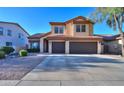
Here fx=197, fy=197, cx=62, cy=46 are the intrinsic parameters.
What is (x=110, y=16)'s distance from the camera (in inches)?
998

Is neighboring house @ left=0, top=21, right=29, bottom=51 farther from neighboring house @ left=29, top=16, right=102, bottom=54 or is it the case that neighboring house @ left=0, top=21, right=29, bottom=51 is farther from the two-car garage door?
the two-car garage door

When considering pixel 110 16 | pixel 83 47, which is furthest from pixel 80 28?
pixel 110 16

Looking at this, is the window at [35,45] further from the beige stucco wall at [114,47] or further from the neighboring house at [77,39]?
the beige stucco wall at [114,47]

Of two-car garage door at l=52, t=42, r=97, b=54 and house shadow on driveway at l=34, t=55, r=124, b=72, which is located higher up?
two-car garage door at l=52, t=42, r=97, b=54

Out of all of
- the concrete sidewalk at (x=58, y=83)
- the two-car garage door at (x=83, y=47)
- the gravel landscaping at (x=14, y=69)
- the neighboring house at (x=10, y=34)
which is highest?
the neighboring house at (x=10, y=34)

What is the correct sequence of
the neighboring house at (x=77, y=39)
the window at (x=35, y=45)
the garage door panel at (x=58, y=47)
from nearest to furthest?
the neighboring house at (x=77, y=39) → the garage door panel at (x=58, y=47) → the window at (x=35, y=45)

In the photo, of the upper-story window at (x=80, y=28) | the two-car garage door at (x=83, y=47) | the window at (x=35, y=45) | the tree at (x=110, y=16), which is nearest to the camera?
the tree at (x=110, y=16)

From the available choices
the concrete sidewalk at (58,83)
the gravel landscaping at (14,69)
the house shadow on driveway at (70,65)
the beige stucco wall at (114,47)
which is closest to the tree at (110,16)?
the beige stucco wall at (114,47)

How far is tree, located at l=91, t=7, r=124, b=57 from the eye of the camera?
23.0m

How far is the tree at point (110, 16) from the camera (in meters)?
23.0

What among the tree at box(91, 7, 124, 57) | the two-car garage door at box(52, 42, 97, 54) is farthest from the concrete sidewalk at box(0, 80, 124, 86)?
the two-car garage door at box(52, 42, 97, 54)

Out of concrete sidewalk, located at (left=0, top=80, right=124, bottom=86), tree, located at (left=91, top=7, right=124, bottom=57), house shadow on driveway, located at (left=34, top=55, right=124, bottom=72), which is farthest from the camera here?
tree, located at (left=91, top=7, right=124, bottom=57)

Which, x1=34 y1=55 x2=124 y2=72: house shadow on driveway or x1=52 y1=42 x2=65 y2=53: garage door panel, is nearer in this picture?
x1=34 y1=55 x2=124 y2=72: house shadow on driveway
